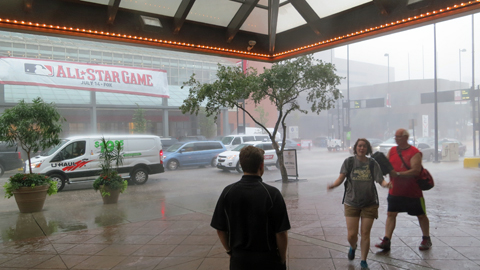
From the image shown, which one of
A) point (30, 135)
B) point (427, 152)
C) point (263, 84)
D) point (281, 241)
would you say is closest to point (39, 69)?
point (30, 135)

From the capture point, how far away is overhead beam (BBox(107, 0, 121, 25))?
5.68m

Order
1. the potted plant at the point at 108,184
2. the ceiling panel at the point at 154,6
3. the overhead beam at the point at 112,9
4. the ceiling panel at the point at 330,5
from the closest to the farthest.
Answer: the overhead beam at the point at 112,9, the ceiling panel at the point at 154,6, the ceiling panel at the point at 330,5, the potted plant at the point at 108,184

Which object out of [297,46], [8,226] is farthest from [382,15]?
[8,226]

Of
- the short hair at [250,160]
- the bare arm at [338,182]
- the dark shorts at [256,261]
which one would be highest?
the short hair at [250,160]

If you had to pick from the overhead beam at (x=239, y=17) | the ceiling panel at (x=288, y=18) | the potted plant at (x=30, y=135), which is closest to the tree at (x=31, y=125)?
the potted plant at (x=30, y=135)

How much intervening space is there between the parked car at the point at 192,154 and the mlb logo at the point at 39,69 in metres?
8.88

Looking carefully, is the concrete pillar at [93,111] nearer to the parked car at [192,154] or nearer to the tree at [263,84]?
the parked car at [192,154]

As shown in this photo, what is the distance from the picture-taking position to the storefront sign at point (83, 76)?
20.7m

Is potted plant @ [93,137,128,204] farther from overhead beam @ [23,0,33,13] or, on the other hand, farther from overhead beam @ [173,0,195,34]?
overhead beam @ [23,0,33,13]

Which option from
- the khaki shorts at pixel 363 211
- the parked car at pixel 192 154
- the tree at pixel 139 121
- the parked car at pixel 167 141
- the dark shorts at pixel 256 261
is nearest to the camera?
the dark shorts at pixel 256 261

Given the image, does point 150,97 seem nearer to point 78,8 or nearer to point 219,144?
point 219,144

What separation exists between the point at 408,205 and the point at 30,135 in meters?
8.52

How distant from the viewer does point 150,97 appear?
90.3ft

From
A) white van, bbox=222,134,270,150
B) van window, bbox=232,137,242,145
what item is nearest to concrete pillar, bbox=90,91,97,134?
white van, bbox=222,134,270,150
